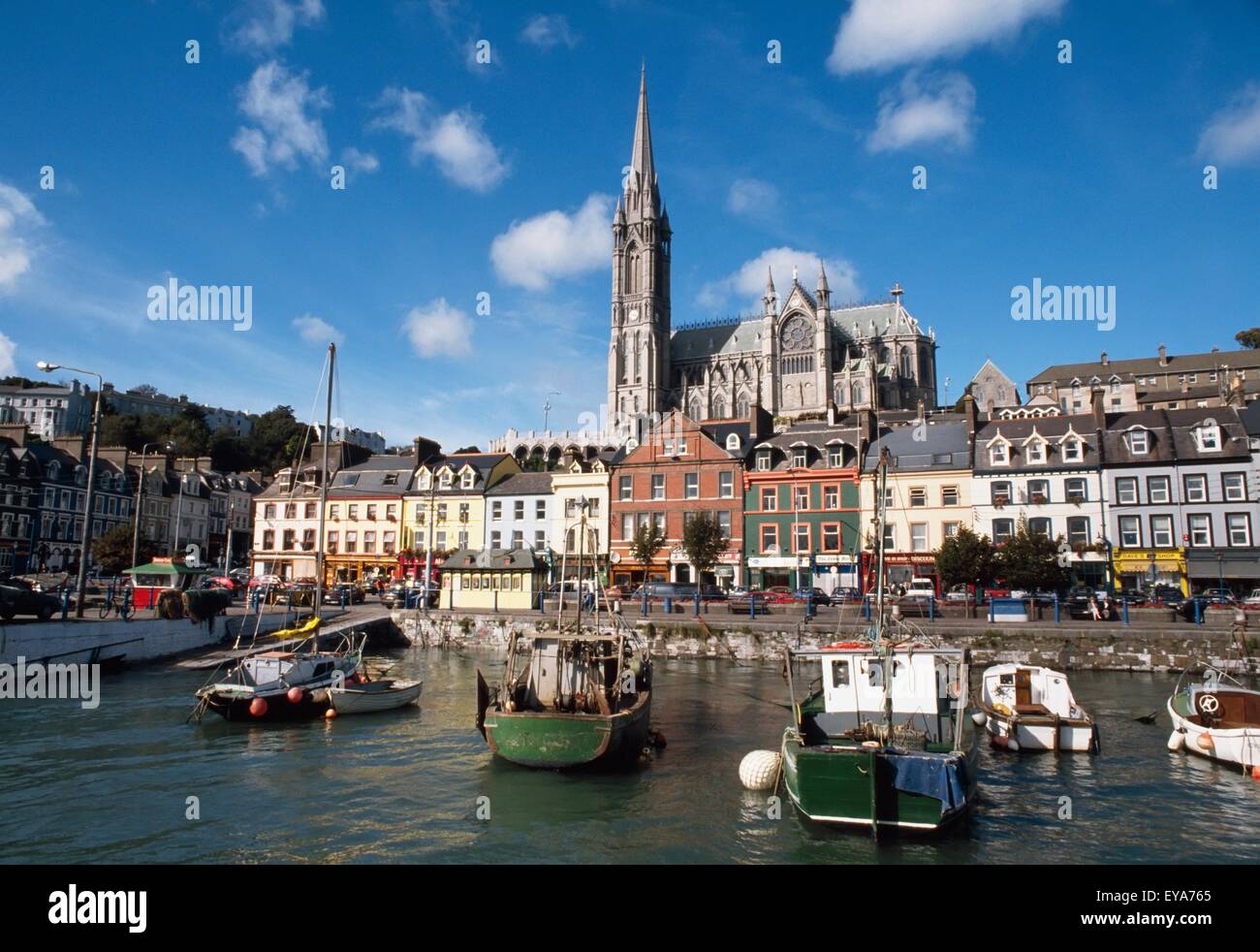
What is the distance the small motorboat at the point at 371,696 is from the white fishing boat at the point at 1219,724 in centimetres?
2353

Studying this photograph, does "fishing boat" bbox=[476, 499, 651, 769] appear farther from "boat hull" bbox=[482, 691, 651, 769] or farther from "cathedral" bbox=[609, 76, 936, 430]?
"cathedral" bbox=[609, 76, 936, 430]

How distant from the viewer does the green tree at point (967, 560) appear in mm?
44719

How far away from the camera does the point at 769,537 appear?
5853cm

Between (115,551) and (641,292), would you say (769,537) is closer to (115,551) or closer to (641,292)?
(115,551)

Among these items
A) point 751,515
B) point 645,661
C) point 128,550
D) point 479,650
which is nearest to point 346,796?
point 645,661

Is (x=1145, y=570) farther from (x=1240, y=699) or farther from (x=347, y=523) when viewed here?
(x=347, y=523)

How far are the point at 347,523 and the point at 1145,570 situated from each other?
6096 cm

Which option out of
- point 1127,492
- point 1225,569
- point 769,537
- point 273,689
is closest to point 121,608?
point 273,689

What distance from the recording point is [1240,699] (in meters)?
21.4

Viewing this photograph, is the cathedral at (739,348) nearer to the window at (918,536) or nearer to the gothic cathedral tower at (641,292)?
the gothic cathedral tower at (641,292)

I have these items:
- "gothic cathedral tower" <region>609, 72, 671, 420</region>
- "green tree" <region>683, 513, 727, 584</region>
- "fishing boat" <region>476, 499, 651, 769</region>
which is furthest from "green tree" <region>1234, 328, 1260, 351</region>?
"fishing boat" <region>476, 499, 651, 769</region>

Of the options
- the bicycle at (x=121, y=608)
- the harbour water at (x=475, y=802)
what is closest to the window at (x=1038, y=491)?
the harbour water at (x=475, y=802)

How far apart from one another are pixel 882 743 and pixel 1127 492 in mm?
45261

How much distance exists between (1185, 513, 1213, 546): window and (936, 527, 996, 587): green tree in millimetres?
15516
